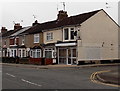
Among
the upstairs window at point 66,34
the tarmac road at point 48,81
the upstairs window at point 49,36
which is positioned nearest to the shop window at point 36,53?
the upstairs window at point 49,36

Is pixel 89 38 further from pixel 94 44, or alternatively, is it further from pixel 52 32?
pixel 52 32

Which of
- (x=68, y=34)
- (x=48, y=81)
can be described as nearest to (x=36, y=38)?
(x=68, y=34)

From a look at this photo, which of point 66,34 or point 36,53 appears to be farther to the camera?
point 36,53

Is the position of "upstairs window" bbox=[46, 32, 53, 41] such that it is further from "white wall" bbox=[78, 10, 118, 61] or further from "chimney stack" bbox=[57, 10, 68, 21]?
"white wall" bbox=[78, 10, 118, 61]

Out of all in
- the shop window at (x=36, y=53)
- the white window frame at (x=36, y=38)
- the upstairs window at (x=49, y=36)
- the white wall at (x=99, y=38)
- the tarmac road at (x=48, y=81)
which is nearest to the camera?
the tarmac road at (x=48, y=81)

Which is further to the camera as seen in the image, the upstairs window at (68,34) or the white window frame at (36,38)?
the white window frame at (36,38)

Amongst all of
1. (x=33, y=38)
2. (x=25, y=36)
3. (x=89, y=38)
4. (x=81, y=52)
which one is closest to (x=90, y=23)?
(x=89, y=38)

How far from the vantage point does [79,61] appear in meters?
32.8

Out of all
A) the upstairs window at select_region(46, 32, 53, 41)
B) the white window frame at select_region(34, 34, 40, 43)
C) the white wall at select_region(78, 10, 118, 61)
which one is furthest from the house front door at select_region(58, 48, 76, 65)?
the white window frame at select_region(34, 34, 40, 43)

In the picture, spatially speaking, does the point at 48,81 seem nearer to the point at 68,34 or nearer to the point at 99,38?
the point at 68,34

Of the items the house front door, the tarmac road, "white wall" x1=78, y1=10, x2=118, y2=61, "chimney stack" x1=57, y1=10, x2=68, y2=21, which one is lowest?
the tarmac road

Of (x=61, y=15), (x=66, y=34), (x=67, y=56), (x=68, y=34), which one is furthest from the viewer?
(x=61, y=15)

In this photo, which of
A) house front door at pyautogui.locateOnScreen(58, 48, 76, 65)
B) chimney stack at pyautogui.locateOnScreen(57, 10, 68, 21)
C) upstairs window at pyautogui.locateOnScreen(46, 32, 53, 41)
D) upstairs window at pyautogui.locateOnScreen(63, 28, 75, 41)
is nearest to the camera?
house front door at pyautogui.locateOnScreen(58, 48, 76, 65)

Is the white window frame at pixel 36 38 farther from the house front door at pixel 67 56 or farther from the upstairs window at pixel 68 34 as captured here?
the upstairs window at pixel 68 34
